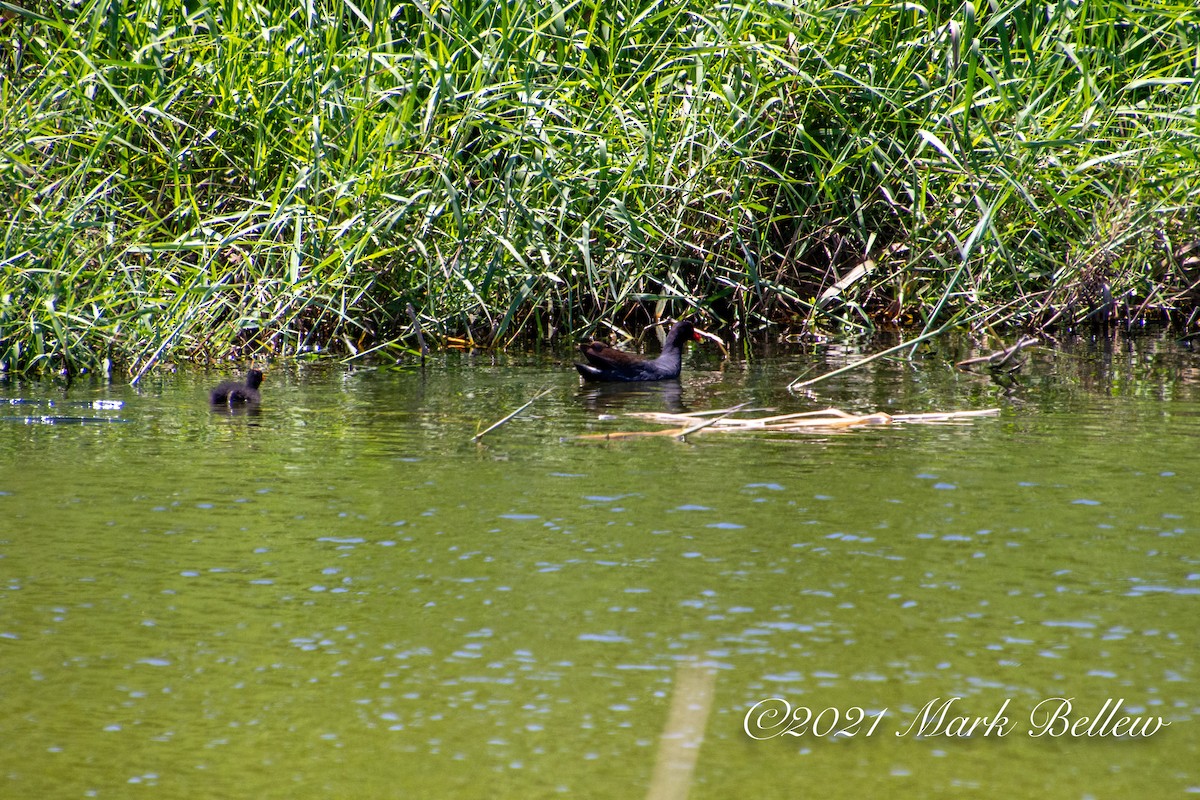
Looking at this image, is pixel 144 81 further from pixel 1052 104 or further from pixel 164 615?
pixel 164 615

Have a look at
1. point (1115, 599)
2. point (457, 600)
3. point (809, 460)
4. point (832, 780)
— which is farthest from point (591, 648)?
point (809, 460)

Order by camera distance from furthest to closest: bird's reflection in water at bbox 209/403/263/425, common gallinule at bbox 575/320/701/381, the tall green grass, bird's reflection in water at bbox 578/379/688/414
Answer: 1. the tall green grass
2. common gallinule at bbox 575/320/701/381
3. bird's reflection in water at bbox 578/379/688/414
4. bird's reflection in water at bbox 209/403/263/425

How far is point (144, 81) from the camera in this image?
457 inches

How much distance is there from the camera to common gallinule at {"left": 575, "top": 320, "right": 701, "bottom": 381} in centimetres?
1045

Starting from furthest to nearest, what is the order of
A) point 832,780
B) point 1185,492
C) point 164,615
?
1. point 1185,492
2. point 164,615
3. point 832,780

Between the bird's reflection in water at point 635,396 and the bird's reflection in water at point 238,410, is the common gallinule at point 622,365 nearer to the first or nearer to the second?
the bird's reflection in water at point 635,396

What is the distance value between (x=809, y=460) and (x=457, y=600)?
2.53 meters

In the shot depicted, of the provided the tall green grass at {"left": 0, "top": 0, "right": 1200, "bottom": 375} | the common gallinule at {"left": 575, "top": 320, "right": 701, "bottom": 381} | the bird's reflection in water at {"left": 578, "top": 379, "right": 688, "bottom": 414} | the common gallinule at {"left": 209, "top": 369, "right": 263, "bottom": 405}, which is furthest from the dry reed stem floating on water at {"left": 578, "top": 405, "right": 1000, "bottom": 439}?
the tall green grass at {"left": 0, "top": 0, "right": 1200, "bottom": 375}

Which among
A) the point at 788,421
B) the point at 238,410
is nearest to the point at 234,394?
the point at 238,410

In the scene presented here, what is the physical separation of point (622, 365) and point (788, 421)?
2122 millimetres

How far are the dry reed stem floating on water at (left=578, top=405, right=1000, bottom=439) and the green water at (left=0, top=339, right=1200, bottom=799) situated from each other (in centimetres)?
17

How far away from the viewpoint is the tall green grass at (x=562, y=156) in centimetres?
1091

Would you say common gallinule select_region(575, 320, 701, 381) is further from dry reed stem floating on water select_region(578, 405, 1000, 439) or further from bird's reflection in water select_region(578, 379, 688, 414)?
dry reed stem floating on water select_region(578, 405, 1000, 439)

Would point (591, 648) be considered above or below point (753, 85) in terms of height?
below
